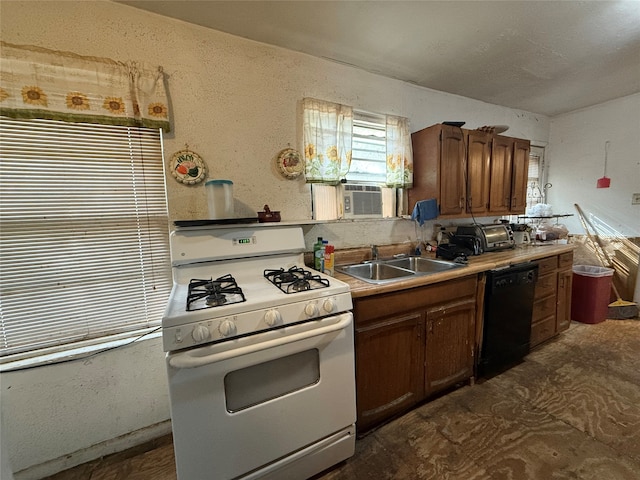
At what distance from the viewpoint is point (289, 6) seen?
1.46 m

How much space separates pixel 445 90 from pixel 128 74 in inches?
102

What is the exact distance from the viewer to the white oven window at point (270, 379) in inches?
43.8

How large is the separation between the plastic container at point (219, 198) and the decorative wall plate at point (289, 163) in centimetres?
45

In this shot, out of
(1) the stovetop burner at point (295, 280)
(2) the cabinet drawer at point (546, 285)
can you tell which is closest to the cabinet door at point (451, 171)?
(2) the cabinet drawer at point (546, 285)

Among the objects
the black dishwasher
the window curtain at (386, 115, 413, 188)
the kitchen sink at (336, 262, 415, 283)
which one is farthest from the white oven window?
the window curtain at (386, 115, 413, 188)

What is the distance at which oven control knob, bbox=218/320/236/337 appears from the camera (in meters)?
1.02

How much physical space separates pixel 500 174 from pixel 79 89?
321 cm

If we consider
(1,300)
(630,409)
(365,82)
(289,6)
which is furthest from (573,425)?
(1,300)

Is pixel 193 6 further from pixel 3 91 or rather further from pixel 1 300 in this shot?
pixel 1 300

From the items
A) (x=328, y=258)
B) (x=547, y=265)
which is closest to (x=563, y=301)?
(x=547, y=265)

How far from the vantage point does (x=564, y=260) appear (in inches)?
98.0

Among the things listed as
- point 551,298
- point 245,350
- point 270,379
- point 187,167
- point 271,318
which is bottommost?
point 551,298

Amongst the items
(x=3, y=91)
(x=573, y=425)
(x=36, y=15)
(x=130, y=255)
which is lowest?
(x=573, y=425)

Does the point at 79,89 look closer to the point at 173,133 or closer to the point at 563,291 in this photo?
the point at 173,133
